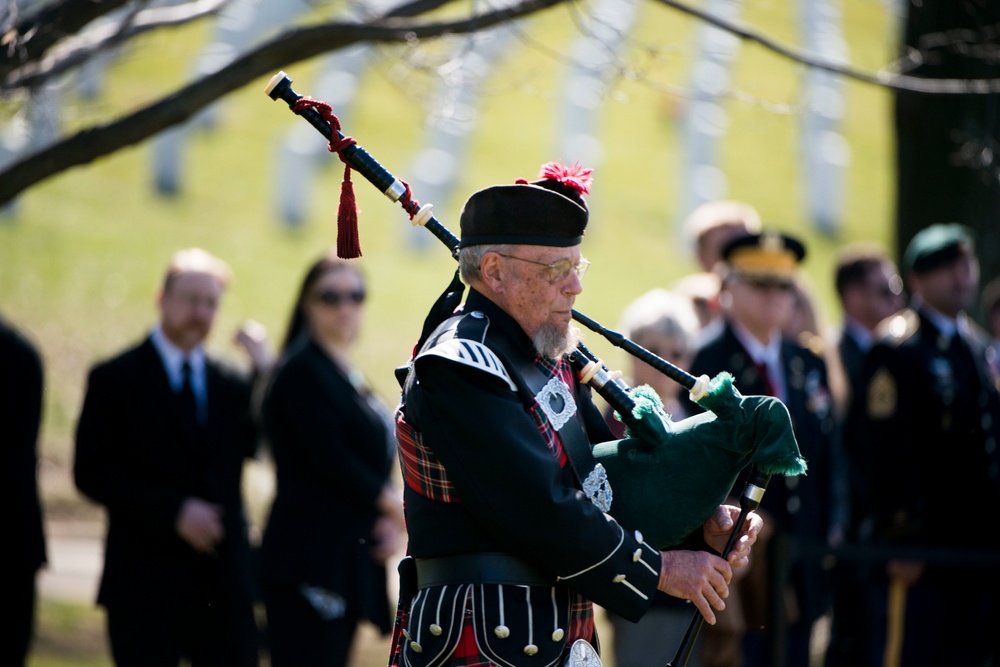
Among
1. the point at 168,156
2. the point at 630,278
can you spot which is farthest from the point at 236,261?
the point at 630,278

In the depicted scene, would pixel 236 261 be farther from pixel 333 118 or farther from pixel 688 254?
pixel 333 118

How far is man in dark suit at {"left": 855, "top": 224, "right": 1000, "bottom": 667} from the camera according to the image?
6.89 meters

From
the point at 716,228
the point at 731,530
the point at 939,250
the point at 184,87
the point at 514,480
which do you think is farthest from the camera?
the point at 716,228

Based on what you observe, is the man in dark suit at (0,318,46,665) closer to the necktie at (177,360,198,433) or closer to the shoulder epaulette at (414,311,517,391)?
the necktie at (177,360,198,433)

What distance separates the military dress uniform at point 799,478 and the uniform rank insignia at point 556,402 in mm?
2664

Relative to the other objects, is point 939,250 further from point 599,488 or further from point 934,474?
point 599,488

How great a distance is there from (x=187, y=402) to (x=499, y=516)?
2686mm

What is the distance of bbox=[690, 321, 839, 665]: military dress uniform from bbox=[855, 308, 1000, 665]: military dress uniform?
0.39m

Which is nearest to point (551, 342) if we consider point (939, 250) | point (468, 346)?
point (468, 346)

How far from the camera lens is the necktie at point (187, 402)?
5.77m

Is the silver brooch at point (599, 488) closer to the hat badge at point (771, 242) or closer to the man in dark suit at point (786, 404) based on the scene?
the man in dark suit at point (786, 404)

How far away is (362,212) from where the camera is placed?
31.4 ft

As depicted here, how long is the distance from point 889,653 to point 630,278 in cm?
947

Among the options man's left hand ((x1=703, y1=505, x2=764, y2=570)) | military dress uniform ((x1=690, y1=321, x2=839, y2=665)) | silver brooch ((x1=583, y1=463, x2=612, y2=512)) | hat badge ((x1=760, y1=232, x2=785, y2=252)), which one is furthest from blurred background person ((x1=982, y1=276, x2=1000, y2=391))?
silver brooch ((x1=583, y1=463, x2=612, y2=512))
